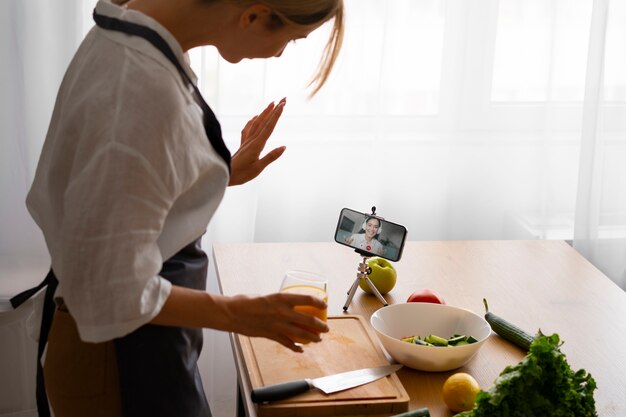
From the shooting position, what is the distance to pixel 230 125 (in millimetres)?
2738

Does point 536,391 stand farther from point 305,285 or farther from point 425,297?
point 425,297

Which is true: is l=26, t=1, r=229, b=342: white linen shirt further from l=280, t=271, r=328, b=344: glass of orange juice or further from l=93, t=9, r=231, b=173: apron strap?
l=280, t=271, r=328, b=344: glass of orange juice

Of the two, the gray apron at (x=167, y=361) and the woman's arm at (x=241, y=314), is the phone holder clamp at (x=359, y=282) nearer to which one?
the gray apron at (x=167, y=361)

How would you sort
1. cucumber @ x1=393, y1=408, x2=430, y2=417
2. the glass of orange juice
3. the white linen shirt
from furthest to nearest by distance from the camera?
1. the glass of orange juice
2. cucumber @ x1=393, y1=408, x2=430, y2=417
3. the white linen shirt

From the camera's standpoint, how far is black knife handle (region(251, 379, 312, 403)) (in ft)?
4.80

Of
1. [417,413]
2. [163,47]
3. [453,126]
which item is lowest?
[417,413]

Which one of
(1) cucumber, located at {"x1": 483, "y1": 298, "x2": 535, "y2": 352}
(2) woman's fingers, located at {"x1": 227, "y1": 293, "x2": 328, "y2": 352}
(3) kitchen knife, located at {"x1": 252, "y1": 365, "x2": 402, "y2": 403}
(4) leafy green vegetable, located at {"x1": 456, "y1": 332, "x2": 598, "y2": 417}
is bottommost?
(3) kitchen knife, located at {"x1": 252, "y1": 365, "x2": 402, "y2": 403}

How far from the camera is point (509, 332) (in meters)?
1.75

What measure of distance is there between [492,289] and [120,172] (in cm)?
112

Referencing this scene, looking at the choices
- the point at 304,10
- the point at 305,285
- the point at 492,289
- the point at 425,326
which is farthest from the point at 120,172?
the point at 492,289

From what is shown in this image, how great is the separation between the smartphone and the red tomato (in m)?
0.08

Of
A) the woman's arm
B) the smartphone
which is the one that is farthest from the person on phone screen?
the woman's arm

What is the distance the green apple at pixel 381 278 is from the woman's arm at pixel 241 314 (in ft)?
2.12

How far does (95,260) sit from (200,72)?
5.20 feet
